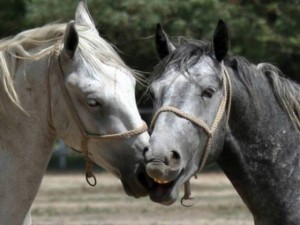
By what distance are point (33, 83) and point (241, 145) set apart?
1.19 metres

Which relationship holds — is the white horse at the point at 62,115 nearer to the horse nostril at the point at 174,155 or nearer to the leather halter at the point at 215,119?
the leather halter at the point at 215,119

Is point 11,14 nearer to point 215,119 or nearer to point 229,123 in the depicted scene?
point 229,123

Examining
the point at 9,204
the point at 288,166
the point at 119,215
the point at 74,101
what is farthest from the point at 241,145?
the point at 119,215

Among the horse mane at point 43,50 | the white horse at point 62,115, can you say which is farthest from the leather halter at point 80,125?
the horse mane at point 43,50

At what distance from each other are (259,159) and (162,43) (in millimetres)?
846

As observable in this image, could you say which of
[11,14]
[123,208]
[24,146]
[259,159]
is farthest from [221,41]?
[11,14]

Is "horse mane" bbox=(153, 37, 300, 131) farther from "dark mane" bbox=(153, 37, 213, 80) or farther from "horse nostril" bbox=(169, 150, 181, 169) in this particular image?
"horse nostril" bbox=(169, 150, 181, 169)

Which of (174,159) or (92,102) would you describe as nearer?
(174,159)

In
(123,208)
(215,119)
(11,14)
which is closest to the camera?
(215,119)

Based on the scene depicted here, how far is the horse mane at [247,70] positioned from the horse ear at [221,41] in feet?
0.13

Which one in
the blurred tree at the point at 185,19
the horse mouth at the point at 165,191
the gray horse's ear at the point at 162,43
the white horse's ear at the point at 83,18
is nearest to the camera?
the horse mouth at the point at 165,191

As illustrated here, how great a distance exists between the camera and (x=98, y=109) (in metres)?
5.30

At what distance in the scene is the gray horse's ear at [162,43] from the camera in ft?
17.9

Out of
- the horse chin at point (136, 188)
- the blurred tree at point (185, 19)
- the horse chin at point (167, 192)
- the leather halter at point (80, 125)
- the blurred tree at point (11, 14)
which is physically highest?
the leather halter at point (80, 125)
